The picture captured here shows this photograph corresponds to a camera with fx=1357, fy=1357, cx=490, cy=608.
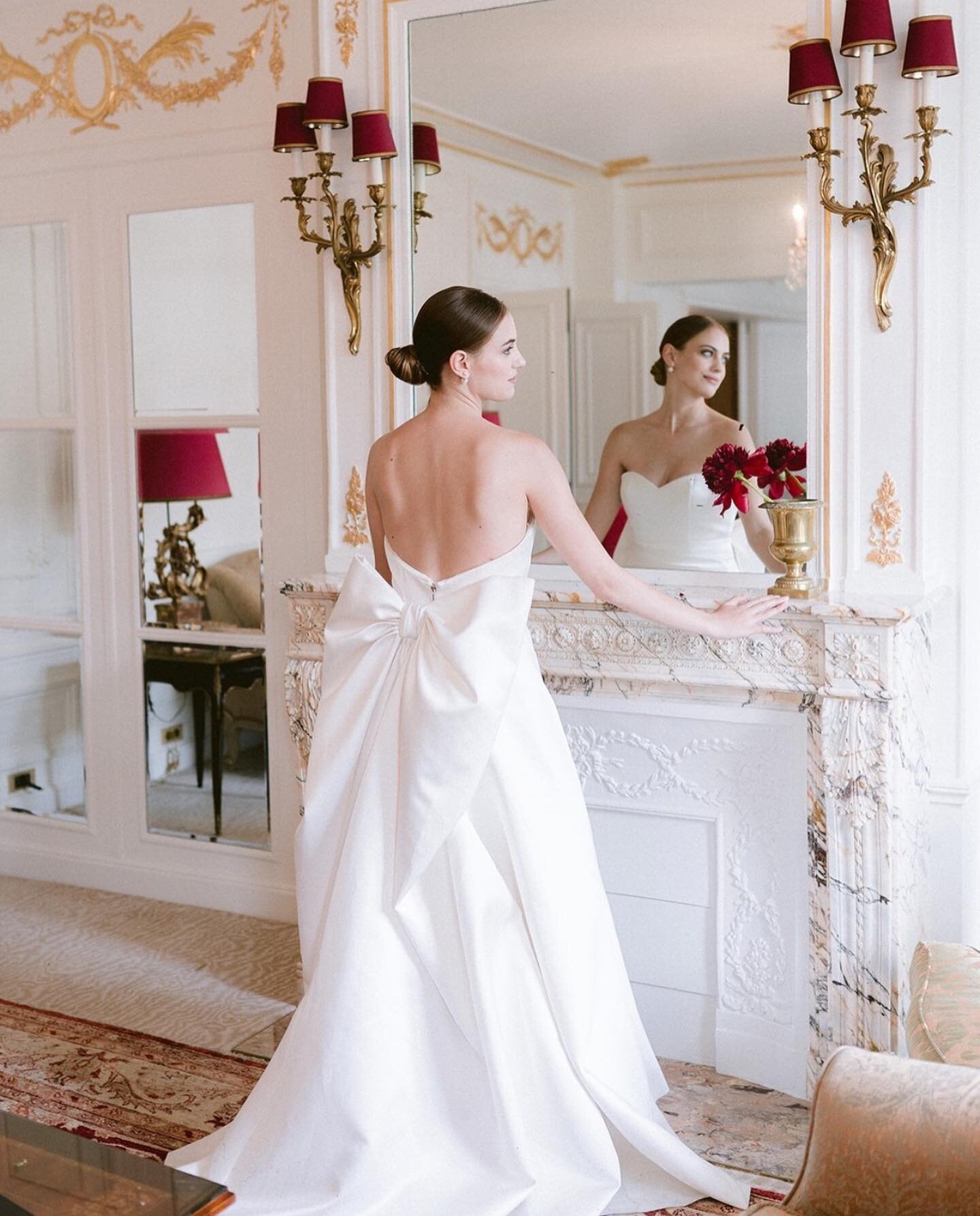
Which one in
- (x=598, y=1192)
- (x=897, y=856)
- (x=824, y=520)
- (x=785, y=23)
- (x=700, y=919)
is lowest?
(x=598, y=1192)

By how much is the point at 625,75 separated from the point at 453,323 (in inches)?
38.7

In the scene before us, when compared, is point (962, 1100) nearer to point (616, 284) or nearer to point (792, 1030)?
point (792, 1030)

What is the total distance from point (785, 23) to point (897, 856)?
1794mm

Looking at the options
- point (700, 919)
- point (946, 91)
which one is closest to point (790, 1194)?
point (700, 919)

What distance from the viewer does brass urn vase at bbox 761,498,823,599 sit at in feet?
9.41

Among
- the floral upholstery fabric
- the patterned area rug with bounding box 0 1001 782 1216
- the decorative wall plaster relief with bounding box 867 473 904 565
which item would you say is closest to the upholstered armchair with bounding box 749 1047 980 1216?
the floral upholstery fabric

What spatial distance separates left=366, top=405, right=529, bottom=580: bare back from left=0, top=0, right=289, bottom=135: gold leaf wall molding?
1.71 metres

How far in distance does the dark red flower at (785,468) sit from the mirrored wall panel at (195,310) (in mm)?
1616

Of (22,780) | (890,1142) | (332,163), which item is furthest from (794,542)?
(22,780)

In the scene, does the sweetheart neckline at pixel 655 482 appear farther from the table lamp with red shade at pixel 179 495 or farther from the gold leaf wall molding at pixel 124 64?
the gold leaf wall molding at pixel 124 64

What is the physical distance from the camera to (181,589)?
415 centimetres

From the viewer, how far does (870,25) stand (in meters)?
2.72

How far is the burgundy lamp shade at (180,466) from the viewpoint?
402cm

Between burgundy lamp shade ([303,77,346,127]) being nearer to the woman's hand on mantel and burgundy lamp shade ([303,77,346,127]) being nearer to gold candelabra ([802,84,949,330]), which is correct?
gold candelabra ([802,84,949,330])
